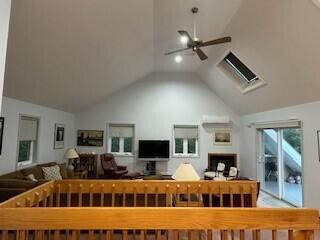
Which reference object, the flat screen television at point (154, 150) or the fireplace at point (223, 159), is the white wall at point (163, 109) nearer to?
the fireplace at point (223, 159)

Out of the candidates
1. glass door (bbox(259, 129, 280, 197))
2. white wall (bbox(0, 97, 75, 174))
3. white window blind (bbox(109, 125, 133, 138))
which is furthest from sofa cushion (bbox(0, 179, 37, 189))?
glass door (bbox(259, 129, 280, 197))

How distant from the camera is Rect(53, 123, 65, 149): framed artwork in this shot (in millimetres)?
7142

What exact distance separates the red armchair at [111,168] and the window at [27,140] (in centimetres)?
228

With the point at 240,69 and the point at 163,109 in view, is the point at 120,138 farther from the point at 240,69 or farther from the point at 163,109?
the point at 240,69

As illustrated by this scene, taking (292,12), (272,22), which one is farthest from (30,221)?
(272,22)

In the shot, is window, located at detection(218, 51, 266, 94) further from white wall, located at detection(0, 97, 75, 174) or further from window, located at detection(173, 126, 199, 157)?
white wall, located at detection(0, 97, 75, 174)

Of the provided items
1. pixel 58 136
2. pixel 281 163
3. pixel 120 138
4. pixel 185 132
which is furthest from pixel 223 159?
pixel 58 136

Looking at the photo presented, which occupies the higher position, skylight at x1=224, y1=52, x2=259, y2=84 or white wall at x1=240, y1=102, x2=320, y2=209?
skylight at x1=224, y1=52, x2=259, y2=84

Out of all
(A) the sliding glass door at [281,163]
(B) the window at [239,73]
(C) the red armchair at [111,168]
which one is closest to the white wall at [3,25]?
(B) the window at [239,73]

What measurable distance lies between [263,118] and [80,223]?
6431mm

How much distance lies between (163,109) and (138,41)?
3.71 metres

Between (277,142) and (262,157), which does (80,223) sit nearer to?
(277,142)

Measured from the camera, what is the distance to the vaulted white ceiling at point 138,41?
11.0 feet

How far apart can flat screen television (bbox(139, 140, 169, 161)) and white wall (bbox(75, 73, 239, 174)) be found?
1.12 ft
